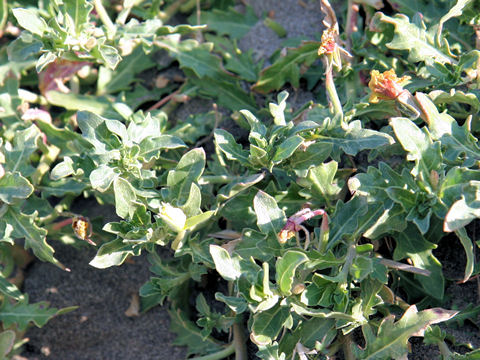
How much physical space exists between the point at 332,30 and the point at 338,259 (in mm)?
979

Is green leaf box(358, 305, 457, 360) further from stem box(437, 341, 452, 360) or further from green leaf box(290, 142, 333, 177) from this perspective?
green leaf box(290, 142, 333, 177)

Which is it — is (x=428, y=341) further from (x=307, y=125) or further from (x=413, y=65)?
(x=413, y=65)

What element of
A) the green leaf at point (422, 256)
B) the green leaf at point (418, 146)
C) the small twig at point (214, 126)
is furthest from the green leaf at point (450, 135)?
the small twig at point (214, 126)

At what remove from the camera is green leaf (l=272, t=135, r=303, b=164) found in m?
2.22

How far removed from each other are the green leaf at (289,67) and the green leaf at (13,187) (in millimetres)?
1219

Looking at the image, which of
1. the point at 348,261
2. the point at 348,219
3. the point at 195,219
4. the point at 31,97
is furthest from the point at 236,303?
the point at 31,97

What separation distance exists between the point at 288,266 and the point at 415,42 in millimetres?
1189

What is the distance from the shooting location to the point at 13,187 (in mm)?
2441

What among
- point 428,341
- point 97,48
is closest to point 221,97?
point 97,48

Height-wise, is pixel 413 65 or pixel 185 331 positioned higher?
pixel 413 65

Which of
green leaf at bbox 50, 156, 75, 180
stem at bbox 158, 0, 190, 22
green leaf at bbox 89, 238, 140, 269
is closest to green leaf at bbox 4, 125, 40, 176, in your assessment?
green leaf at bbox 50, 156, 75, 180

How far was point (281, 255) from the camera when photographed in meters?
2.27

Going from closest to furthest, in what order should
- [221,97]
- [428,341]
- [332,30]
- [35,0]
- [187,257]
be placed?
1. [428,341]
2. [332,30]
3. [187,257]
4. [221,97]
5. [35,0]

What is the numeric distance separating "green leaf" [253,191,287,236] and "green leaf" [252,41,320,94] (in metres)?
0.91
